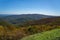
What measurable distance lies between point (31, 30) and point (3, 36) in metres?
7.22

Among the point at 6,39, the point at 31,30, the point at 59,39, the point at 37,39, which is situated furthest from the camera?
the point at 31,30

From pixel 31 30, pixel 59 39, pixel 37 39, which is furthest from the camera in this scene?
pixel 31 30

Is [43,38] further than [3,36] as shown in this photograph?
No

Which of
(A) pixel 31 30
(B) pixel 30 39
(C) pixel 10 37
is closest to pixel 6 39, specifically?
(C) pixel 10 37

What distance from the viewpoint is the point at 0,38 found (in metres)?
15.6

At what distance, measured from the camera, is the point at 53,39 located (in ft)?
34.2

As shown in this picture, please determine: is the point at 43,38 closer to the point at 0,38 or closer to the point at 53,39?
the point at 53,39

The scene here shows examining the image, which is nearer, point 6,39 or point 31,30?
point 6,39

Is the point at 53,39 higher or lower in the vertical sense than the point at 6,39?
higher

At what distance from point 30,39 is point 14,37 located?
465cm

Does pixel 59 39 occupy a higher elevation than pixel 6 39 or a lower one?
higher

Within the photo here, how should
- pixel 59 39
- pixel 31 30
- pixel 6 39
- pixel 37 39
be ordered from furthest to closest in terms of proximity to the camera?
1. pixel 31 30
2. pixel 6 39
3. pixel 37 39
4. pixel 59 39

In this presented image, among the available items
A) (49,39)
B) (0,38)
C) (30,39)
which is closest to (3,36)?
(0,38)

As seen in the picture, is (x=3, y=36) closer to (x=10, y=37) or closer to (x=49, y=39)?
(x=10, y=37)
